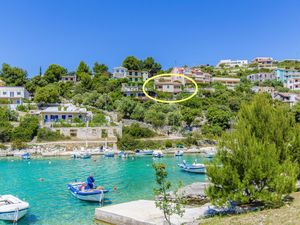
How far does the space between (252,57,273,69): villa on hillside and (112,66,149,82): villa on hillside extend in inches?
2001

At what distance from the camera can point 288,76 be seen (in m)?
97.2

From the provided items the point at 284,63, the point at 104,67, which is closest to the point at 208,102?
the point at 104,67

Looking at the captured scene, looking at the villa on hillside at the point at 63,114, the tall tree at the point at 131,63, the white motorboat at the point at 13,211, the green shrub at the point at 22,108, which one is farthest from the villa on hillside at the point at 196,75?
the white motorboat at the point at 13,211

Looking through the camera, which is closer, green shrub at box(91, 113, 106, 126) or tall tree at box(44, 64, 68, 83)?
green shrub at box(91, 113, 106, 126)

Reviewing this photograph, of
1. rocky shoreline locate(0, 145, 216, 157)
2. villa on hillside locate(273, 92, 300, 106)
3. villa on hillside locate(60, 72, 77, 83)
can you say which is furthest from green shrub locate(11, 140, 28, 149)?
villa on hillside locate(273, 92, 300, 106)

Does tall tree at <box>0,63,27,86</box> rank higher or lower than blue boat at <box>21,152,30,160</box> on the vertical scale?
higher

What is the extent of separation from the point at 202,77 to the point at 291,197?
7787 cm

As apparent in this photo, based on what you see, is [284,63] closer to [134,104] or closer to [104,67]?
[104,67]

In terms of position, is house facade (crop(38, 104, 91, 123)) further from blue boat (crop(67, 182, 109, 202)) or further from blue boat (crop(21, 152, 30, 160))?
blue boat (crop(67, 182, 109, 202))

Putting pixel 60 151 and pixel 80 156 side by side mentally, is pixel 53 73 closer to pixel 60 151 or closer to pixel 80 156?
pixel 60 151

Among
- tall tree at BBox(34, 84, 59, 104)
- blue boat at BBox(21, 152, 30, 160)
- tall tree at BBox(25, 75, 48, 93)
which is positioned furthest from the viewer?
tall tree at BBox(25, 75, 48, 93)

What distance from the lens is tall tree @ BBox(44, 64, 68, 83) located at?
80256 mm

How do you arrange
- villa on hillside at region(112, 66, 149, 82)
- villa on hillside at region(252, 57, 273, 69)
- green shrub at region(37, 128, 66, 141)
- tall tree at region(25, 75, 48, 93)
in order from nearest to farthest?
green shrub at region(37, 128, 66, 141) < tall tree at region(25, 75, 48, 93) < villa on hillside at region(112, 66, 149, 82) < villa on hillside at region(252, 57, 273, 69)

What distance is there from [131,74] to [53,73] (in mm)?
19085
